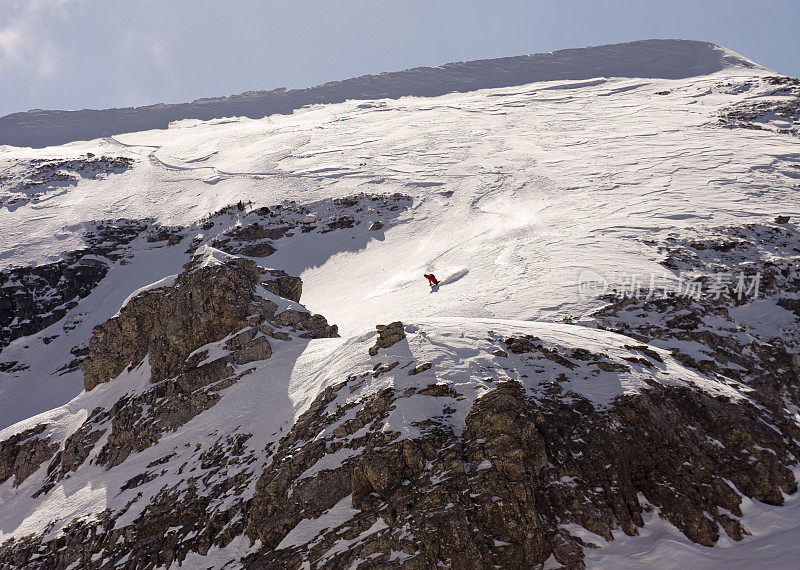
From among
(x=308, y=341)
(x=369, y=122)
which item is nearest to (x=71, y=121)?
(x=369, y=122)

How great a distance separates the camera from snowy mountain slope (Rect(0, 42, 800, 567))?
10.6 m

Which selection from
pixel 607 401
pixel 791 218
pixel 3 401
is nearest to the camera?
pixel 607 401

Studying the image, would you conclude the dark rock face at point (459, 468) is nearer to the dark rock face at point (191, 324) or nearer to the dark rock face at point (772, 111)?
the dark rock face at point (191, 324)

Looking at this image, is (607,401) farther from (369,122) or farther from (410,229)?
(369,122)

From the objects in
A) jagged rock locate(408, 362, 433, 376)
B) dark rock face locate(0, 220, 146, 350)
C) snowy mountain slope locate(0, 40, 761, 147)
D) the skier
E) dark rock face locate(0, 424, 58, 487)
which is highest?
snowy mountain slope locate(0, 40, 761, 147)

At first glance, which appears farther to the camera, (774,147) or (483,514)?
(774,147)

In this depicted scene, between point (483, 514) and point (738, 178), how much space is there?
34243 millimetres

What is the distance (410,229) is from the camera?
4188 centimetres

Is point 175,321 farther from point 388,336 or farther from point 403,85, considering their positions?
point 403,85
